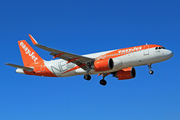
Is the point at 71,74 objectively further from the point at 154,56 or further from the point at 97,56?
the point at 154,56

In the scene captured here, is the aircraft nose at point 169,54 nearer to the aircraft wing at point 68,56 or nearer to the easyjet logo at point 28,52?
the aircraft wing at point 68,56

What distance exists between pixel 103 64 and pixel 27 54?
1471 cm

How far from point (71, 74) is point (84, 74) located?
189cm

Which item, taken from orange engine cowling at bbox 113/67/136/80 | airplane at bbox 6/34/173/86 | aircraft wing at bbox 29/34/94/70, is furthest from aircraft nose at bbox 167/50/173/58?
aircraft wing at bbox 29/34/94/70

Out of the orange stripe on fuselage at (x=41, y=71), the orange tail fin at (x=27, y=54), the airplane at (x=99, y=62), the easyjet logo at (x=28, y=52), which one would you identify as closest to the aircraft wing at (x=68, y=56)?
the airplane at (x=99, y=62)

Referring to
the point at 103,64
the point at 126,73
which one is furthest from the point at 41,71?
the point at 126,73

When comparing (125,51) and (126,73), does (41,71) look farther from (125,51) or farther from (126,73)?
(125,51)

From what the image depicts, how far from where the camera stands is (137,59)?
1291 inches

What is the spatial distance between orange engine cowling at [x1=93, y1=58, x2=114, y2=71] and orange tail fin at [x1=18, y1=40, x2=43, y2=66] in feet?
35.9

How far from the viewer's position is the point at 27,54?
137 ft

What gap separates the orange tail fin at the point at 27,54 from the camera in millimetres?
40812

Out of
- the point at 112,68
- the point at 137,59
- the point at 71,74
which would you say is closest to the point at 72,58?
the point at 71,74

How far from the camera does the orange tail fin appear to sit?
4081 centimetres

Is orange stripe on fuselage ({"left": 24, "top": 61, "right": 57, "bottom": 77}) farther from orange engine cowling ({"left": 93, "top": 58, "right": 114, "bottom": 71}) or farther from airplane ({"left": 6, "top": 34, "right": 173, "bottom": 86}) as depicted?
orange engine cowling ({"left": 93, "top": 58, "right": 114, "bottom": 71})
